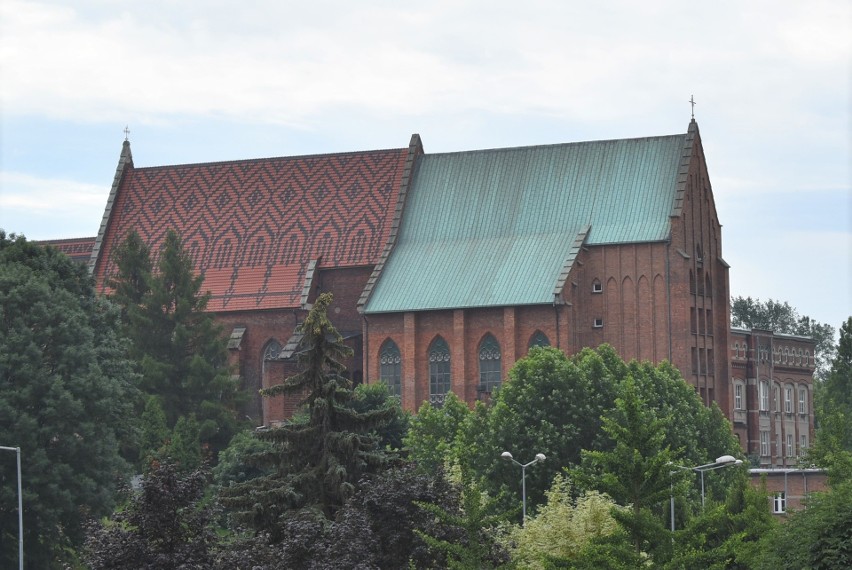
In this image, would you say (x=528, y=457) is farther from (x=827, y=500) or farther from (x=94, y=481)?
(x=827, y=500)

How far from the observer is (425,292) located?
10444 centimetres

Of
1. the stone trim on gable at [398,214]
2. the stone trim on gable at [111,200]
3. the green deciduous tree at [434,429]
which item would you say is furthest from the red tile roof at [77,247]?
the green deciduous tree at [434,429]

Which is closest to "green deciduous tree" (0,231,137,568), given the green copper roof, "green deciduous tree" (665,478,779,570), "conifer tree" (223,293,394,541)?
"conifer tree" (223,293,394,541)

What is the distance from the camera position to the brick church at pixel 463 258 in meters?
101

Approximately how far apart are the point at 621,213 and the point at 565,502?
4525 cm

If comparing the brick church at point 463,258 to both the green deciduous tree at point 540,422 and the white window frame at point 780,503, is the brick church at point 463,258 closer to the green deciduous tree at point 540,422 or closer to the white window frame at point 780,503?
the white window frame at point 780,503

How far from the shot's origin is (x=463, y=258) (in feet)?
347

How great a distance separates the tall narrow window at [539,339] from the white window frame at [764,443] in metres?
21.4

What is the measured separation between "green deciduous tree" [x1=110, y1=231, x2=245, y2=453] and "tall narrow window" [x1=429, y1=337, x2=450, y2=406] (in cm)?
978

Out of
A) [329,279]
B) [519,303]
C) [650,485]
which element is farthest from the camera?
[329,279]

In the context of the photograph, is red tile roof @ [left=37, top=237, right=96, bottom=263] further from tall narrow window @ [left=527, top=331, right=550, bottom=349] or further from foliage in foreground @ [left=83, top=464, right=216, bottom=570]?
foliage in foreground @ [left=83, top=464, right=216, bottom=570]

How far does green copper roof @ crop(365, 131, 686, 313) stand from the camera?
102 m

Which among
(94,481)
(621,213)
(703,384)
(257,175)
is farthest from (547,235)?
(94,481)

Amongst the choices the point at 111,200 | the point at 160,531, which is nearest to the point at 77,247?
the point at 111,200
